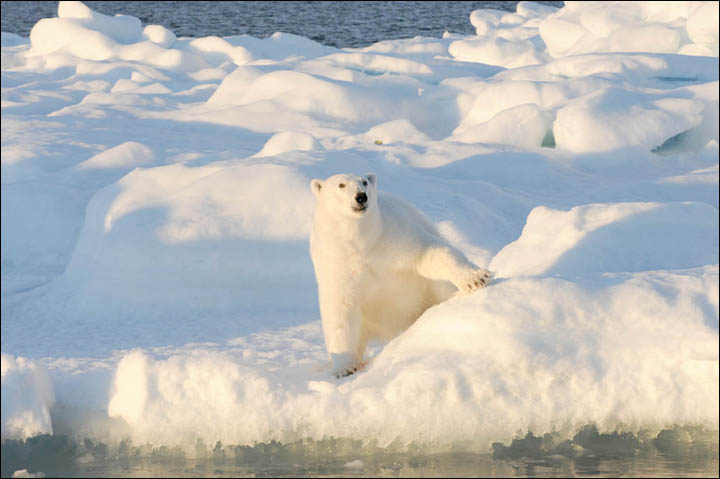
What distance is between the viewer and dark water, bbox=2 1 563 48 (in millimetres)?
27531

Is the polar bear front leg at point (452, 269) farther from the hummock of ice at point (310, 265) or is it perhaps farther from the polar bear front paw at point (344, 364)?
the polar bear front paw at point (344, 364)

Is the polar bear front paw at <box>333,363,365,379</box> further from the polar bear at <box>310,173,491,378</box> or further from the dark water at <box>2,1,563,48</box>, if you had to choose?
the dark water at <box>2,1,563,48</box>

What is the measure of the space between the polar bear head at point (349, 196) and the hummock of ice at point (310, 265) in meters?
0.50

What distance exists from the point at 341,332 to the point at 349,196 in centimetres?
59

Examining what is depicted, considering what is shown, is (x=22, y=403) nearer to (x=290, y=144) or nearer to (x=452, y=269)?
(x=452, y=269)

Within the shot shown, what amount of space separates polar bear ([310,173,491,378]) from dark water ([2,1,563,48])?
21455 millimetres

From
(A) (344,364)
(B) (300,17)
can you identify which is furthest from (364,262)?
(B) (300,17)

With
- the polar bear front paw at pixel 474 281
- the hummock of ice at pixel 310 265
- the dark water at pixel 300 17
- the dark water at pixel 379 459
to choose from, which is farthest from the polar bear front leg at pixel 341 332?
the dark water at pixel 300 17

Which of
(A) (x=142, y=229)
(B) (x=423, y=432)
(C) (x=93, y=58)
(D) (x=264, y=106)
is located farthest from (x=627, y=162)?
(C) (x=93, y=58)

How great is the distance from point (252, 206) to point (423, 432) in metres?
3.38

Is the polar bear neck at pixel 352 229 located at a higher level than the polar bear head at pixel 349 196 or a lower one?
lower

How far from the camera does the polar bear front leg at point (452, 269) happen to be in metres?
3.80

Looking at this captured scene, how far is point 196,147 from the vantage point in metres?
10.2

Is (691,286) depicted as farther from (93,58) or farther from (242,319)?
(93,58)
